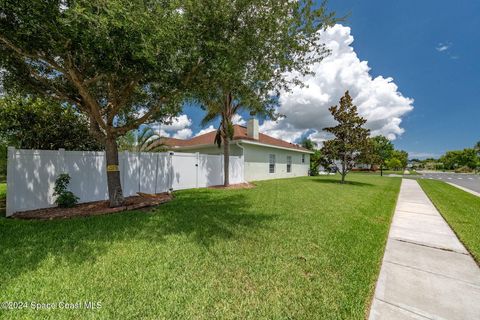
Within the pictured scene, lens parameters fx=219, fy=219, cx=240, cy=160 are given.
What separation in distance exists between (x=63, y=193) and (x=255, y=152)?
43.4 feet

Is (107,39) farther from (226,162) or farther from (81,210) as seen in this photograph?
(226,162)

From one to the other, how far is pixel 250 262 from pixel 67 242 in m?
3.59

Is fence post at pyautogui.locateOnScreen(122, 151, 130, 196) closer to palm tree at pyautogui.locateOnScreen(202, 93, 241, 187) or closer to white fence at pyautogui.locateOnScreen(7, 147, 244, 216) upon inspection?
white fence at pyautogui.locateOnScreen(7, 147, 244, 216)

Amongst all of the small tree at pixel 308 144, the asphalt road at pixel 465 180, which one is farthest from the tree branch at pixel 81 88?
the small tree at pixel 308 144

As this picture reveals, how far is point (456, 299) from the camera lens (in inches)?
108

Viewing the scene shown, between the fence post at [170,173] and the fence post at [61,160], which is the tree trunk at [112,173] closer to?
the fence post at [61,160]

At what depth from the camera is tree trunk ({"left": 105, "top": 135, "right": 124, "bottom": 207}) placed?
720 cm

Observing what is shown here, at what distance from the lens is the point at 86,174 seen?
7766 millimetres

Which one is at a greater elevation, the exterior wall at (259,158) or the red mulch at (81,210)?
the exterior wall at (259,158)

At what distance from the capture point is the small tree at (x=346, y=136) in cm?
1667

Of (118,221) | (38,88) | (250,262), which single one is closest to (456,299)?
(250,262)

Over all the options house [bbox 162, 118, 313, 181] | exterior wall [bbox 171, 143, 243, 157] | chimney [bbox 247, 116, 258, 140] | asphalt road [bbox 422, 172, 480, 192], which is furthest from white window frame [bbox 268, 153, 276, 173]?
A: asphalt road [bbox 422, 172, 480, 192]

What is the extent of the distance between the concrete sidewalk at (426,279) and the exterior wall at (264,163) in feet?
41.0

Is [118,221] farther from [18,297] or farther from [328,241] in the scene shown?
[328,241]
